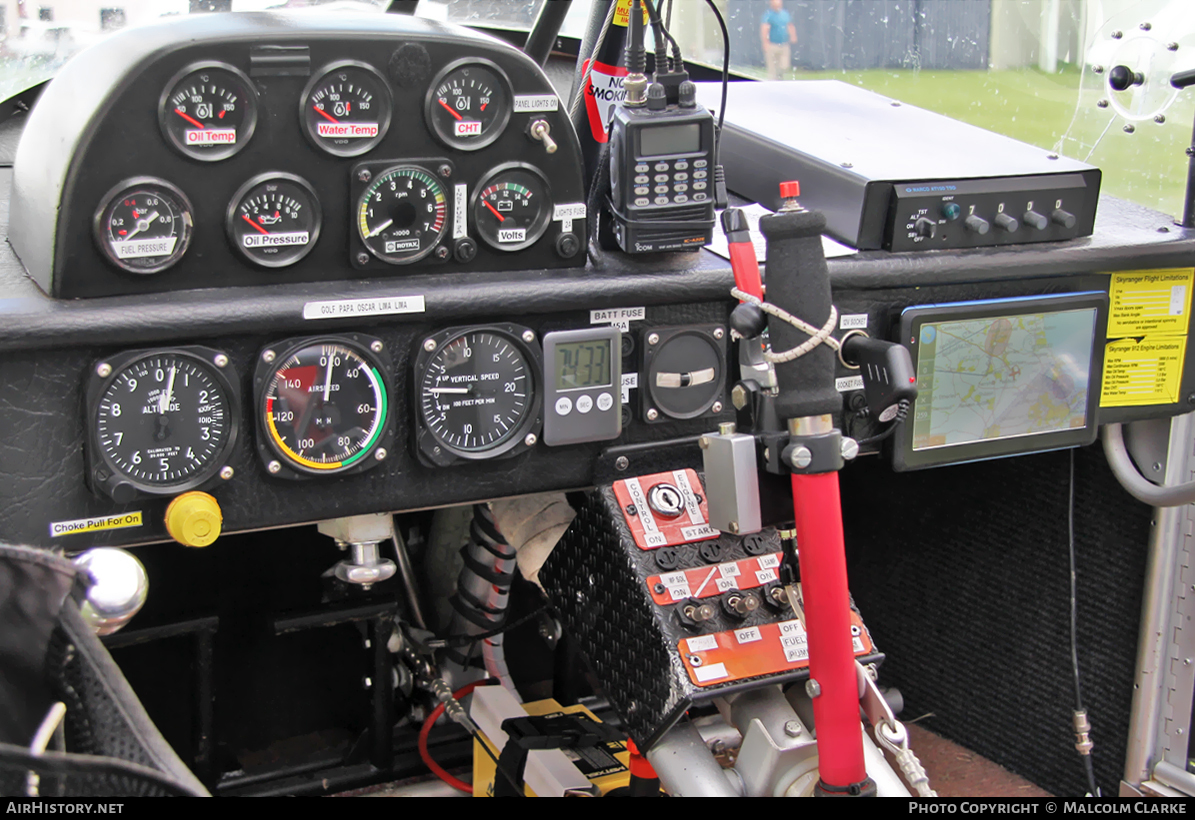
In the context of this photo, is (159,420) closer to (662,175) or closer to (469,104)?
(469,104)

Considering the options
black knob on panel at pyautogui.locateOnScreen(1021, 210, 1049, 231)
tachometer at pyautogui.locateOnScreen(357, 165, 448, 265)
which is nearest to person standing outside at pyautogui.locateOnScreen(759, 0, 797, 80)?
black knob on panel at pyautogui.locateOnScreen(1021, 210, 1049, 231)

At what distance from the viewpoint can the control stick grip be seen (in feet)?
4.21

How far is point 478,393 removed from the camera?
5.34 feet

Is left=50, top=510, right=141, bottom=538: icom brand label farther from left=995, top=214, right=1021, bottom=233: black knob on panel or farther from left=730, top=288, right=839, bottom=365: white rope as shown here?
left=995, top=214, right=1021, bottom=233: black knob on panel

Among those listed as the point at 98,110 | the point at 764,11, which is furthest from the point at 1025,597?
the point at 98,110

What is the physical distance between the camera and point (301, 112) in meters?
1.49

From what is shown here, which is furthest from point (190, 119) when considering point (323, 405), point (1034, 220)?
point (1034, 220)

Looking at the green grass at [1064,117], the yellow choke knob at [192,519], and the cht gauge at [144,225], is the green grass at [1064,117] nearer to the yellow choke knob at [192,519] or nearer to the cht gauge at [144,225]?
the cht gauge at [144,225]

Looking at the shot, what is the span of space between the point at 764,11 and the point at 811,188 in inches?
38.8

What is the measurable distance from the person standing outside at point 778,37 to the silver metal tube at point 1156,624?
4.06ft

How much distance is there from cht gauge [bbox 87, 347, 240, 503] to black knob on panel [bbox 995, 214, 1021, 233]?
120 cm

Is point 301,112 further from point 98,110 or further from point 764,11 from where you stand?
point 764,11

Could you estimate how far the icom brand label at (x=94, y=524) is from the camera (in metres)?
1.43

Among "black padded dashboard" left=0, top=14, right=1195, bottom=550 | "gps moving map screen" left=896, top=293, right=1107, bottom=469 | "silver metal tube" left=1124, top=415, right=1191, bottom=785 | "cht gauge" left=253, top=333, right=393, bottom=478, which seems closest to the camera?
"black padded dashboard" left=0, top=14, right=1195, bottom=550
